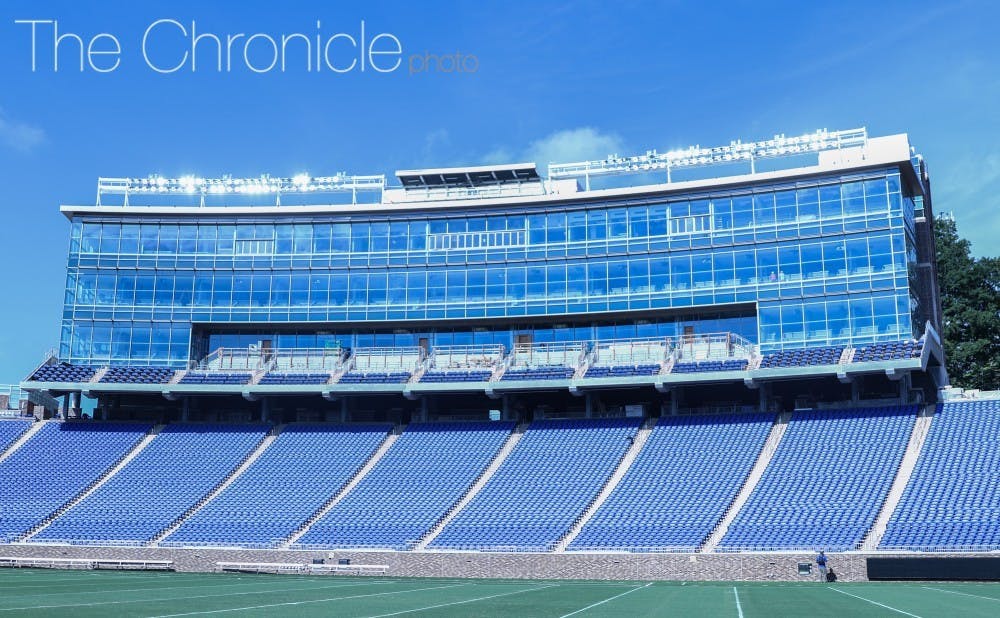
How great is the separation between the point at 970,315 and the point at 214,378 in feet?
164

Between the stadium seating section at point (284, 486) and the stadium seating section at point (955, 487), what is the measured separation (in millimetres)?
26401

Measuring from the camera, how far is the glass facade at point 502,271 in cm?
4997

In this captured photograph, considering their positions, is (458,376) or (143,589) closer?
(143,589)

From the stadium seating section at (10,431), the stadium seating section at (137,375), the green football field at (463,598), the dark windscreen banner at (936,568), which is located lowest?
the dark windscreen banner at (936,568)

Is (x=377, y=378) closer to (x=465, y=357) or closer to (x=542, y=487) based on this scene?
(x=465, y=357)

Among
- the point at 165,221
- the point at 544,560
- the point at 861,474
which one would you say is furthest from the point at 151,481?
the point at 861,474

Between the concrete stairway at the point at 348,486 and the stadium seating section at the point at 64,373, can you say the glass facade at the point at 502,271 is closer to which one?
the stadium seating section at the point at 64,373

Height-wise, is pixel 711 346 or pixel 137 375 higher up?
pixel 711 346

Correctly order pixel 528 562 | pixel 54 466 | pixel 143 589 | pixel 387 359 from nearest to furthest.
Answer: pixel 143 589 → pixel 528 562 → pixel 54 466 → pixel 387 359

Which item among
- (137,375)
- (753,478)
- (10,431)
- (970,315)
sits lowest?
(753,478)

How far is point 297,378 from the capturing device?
5516 centimetres

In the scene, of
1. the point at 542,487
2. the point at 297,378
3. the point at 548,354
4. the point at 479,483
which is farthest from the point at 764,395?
the point at 297,378

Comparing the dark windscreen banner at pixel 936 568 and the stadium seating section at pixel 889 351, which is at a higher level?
the stadium seating section at pixel 889 351

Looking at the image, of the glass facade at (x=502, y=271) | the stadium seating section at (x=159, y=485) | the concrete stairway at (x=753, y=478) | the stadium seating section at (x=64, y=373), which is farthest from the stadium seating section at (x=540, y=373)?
the stadium seating section at (x=64, y=373)
